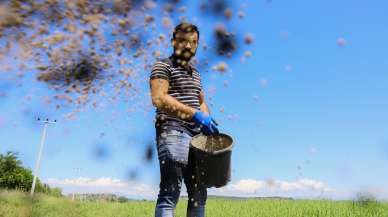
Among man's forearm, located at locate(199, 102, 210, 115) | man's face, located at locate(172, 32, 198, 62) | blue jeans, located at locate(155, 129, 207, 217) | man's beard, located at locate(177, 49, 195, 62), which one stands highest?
man's face, located at locate(172, 32, 198, 62)

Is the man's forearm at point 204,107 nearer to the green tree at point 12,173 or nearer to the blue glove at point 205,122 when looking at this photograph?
the blue glove at point 205,122

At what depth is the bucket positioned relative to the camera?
3.47 meters

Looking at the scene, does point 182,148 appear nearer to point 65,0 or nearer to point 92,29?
point 92,29

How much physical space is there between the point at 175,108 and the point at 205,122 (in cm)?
29

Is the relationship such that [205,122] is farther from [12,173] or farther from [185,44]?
[12,173]

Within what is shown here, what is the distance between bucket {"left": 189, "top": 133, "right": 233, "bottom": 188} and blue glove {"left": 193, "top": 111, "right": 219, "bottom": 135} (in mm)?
56

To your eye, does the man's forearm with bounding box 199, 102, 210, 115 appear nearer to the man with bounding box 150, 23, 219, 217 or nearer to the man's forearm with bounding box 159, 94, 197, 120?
the man with bounding box 150, 23, 219, 217

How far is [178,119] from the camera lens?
3.47 m

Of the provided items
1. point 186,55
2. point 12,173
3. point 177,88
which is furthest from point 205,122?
point 12,173

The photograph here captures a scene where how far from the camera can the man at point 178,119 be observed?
11.0 ft

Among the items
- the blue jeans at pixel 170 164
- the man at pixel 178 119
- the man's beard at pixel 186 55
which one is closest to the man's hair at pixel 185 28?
the man at pixel 178 119

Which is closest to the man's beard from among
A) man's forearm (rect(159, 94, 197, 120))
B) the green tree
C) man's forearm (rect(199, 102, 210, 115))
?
man's forearm (rect(159, 94, 197, 120))

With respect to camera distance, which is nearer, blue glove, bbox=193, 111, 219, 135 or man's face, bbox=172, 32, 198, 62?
blue glove, bbox=193, 111, 219, 135

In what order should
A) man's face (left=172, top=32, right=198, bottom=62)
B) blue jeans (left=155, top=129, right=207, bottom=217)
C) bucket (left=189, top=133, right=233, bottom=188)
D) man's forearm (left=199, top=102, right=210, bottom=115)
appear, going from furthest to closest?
man's forearm (left=199, top=102, right=210, bottom=115), man's face (left=172, top=32, right=198, bottom=62), bucket (left=189, top=133, right=233, bottom=188), blue jeans (left=155, top=129, right=207, bottom=217)
